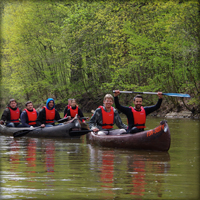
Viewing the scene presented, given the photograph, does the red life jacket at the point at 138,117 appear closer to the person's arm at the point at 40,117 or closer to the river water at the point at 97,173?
the river water at the point at 97,173

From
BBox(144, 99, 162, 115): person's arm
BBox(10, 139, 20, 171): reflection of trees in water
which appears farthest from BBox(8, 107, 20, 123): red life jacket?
BBox(144, 99, 162, 115): person's arm

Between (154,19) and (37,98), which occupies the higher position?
(154,19)

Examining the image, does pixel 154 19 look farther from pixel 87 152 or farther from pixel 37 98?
pixel 37 98

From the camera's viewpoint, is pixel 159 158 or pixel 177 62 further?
pixel 177 62

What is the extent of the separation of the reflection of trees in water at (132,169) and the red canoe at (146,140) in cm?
21

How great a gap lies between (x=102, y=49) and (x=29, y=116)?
14.8 metres

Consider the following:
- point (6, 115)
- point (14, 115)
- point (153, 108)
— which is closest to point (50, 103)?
point (14, 115)

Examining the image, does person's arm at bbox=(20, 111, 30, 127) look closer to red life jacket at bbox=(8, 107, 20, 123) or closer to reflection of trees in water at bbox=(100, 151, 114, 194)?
red life jacket at bbox=(8, 107, 20, 123)

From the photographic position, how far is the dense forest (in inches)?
744

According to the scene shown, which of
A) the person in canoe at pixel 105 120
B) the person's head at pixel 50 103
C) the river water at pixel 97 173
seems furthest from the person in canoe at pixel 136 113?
the person's head at pixel 50 103

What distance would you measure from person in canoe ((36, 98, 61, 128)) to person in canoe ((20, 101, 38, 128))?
30 centimetres

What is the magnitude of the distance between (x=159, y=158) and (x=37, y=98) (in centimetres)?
2651

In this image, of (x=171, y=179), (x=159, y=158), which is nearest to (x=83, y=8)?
(x=159, y=158)

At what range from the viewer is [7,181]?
5.48 metres
